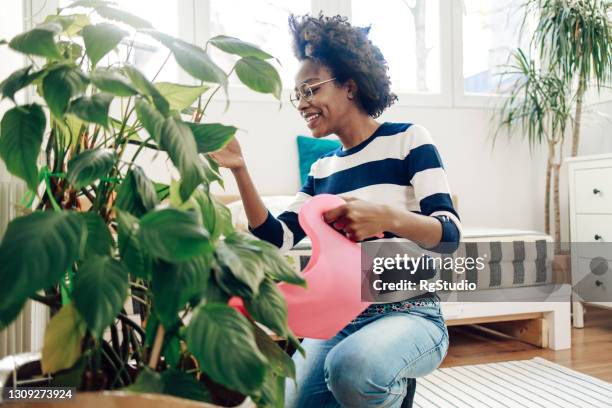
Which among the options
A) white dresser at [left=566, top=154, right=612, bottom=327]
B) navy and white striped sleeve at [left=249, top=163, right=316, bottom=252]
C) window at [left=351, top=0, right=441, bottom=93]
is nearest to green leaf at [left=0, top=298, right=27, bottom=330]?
navy and white striped sleeve at [left=249, top=163, right=316, bottom=252]

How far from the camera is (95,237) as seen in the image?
1.65 feet

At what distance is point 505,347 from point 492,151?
1278 millimetres

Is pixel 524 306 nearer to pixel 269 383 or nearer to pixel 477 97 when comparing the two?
pixel 477 97

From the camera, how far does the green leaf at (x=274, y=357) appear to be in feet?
2.10

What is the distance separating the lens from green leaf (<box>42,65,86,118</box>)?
50cm

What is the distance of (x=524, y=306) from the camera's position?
92.2 inches

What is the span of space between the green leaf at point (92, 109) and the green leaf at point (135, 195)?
7 cm

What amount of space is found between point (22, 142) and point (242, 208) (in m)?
1.61

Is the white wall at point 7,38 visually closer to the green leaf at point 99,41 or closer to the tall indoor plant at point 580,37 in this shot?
the green leaf at point 99,41

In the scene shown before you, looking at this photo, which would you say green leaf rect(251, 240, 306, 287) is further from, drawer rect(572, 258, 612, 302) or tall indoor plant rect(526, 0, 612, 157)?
tall indoor plant rect(526, 0, 612, 157)

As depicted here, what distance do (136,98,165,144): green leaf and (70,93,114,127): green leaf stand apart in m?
0.03

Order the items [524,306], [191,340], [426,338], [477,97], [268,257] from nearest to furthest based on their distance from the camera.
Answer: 1. [191,340]
2. [268,257]
3. [426,338]
4. [524,306]
5. [477,97]

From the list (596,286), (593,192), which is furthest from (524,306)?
(593,192)

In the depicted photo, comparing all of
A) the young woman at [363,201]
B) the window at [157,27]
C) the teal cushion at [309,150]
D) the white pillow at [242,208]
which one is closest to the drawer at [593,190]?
→ the teal cushion at [309,150]
